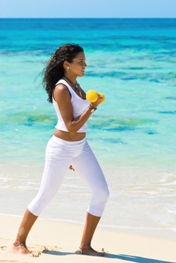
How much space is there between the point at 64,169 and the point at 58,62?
2.60 feet

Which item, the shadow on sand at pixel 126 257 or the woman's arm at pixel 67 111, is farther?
the shadow on sand at pixel 126 257

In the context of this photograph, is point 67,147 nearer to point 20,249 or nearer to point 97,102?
point 97,102

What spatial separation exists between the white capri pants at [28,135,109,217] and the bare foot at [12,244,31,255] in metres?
0.27

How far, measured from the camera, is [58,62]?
4.23 meters

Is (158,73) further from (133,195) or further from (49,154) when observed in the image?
(49,154)

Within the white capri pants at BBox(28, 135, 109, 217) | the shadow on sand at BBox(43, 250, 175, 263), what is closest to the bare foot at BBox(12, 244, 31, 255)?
the shadow on sand at BBox(43, 250, 175, 263)

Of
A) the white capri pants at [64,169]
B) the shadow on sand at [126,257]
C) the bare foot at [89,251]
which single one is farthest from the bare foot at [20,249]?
the bare foot at [89,251]

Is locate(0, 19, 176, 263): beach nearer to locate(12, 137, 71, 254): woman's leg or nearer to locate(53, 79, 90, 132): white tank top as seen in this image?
locate(12, 137, 71, 254): woman's leg

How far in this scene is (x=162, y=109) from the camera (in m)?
13.0

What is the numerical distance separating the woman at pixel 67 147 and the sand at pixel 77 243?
0.47ft

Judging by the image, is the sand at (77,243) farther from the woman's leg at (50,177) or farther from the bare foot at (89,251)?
the woman's leg at (50,177)

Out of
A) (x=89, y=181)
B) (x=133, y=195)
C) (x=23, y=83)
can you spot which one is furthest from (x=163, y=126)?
(x=23, y=83)

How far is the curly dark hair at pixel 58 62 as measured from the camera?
4.20 m

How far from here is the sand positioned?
415cm
